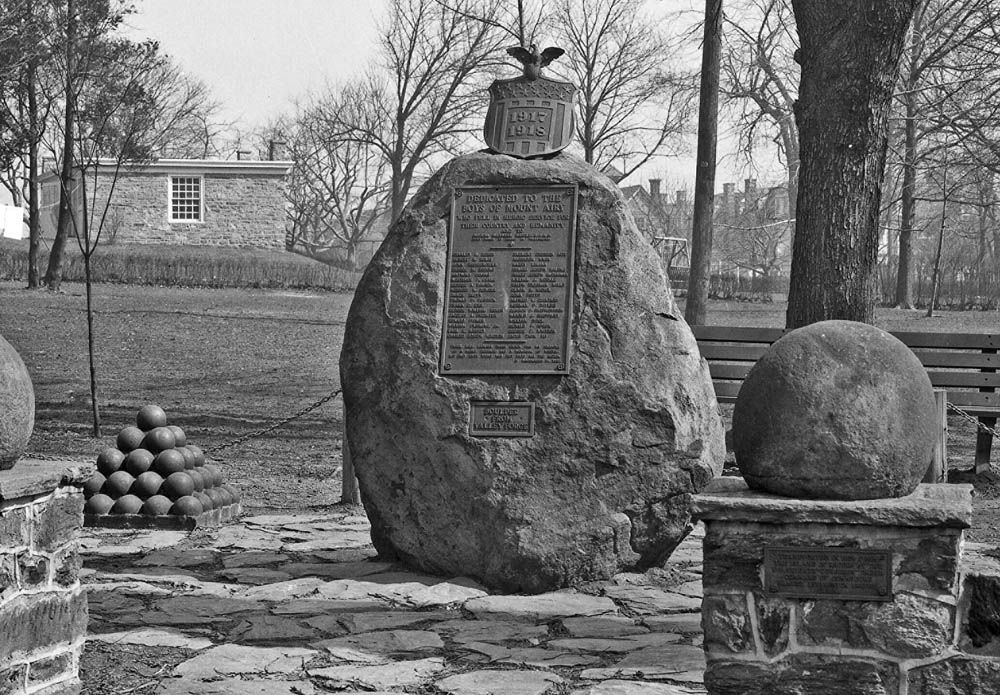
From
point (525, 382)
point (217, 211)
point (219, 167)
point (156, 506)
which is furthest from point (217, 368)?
point (219, 167)

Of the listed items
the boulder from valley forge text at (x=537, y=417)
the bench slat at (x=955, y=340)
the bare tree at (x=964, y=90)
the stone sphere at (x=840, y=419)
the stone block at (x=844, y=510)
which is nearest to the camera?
the stone block at (x=844, y=510)

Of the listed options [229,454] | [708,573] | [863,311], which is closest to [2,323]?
[229,454]

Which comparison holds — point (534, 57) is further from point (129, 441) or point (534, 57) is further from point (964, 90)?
point (964, 90)

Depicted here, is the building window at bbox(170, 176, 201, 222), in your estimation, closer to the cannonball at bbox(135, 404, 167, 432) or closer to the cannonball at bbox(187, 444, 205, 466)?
the cannonball at bbox(135, 404, 167, 432)

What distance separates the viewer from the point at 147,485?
8.35 metres

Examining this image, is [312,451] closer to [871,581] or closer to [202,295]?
[871,581]

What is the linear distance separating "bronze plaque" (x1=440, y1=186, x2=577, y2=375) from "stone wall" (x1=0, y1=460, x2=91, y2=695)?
2469 millimetres

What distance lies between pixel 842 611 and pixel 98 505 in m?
5.68

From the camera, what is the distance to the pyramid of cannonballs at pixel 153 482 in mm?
8297

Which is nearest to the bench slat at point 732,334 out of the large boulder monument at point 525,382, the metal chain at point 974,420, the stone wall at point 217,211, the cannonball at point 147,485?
the metal chain at point 974,420

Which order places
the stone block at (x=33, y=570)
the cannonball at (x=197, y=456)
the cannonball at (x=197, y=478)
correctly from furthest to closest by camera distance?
the cannonball at (x=197, y=456) → the cannonball at (x=197, y=478) → the stone block at (x=33, y=570)

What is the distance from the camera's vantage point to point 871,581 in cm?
421

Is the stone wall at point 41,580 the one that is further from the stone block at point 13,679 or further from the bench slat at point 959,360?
the bench slat at point 959,360

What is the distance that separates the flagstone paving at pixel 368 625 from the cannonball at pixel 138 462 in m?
0.83
